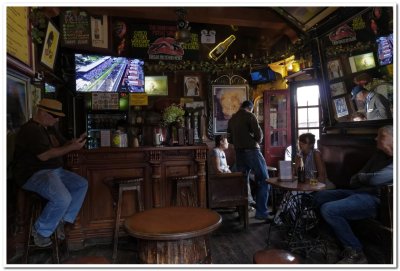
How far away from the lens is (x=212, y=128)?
7242mm

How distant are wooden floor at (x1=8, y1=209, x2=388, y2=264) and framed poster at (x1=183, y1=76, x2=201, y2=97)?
3.52 meters

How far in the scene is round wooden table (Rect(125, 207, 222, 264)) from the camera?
2.10 m

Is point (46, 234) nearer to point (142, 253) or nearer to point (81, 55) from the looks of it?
point (142, 253)

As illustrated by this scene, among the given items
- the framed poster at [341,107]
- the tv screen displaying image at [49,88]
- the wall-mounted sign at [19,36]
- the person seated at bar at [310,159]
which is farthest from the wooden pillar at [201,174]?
the tv screen displaying image at [49,88]

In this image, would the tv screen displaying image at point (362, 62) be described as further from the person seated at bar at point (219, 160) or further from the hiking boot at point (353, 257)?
the person seated at bar at point (219, 160)

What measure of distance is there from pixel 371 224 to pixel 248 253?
1.24 meters

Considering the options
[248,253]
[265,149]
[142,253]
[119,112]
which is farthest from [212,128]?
[142,253]

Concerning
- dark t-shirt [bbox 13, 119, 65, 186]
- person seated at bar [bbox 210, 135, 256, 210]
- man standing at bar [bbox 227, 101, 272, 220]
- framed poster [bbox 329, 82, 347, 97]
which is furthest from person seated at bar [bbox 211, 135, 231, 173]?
dark t-shirt [bbox 13, 119, 65, 186]

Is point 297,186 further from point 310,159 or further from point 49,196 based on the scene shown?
point 49,196

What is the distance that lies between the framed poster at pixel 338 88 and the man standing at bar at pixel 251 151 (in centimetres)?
113

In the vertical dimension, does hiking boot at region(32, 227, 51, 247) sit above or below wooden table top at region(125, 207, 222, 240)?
below

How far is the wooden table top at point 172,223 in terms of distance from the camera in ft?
6.88

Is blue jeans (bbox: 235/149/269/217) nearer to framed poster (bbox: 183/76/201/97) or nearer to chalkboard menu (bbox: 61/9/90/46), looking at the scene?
framed poster (bbox: 183/76/201/97)

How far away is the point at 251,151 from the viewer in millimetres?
4820
